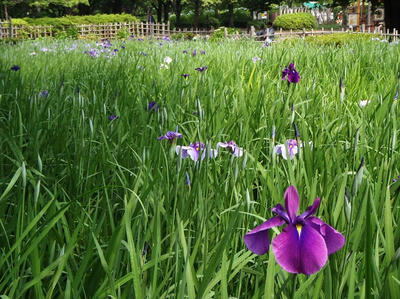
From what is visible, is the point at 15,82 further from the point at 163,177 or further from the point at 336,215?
the point at 336,215

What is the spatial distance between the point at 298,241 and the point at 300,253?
1cm

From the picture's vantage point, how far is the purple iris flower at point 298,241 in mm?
575

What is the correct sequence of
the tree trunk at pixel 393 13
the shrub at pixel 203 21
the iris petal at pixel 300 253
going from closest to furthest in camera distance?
the iris petal at pixel 300 253 → the tree trunk at pixel 393 13 → the shrub at pixel 203 21

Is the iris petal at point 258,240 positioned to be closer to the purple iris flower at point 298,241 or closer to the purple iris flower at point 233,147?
the purple iris flower at point 298,241

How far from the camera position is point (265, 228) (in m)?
0.59

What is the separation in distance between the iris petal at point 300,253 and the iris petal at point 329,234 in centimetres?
3

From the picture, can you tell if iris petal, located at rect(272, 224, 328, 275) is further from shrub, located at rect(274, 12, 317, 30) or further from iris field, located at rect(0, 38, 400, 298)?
shrub, located at rect(274, 12, 317, 30)

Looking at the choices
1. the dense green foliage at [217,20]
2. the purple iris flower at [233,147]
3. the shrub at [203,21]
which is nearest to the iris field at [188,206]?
the purple iris flower at [233,147]

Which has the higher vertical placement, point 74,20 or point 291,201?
point 74,20

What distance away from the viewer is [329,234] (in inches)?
24.4

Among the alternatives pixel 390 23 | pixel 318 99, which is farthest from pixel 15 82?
pixel 390 23

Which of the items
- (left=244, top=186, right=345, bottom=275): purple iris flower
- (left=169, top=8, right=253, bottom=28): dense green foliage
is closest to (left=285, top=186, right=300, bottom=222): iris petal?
(left=244, top=186, right=345, bottom=275): purple iris flower

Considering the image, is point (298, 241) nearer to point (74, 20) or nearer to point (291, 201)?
point (291, 201)

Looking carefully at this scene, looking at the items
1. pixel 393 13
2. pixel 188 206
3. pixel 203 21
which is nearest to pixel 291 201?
pixel 188 206
